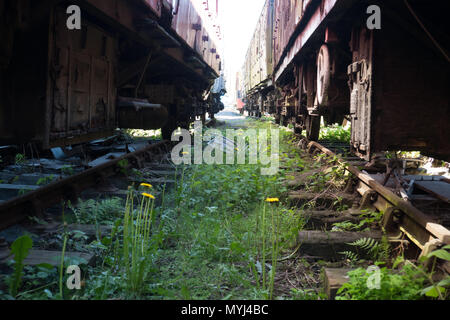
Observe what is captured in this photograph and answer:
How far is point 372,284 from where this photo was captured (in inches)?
63.7

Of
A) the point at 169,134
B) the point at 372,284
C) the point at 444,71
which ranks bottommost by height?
the point at 372,284

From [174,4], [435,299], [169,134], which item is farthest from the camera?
[169,134]

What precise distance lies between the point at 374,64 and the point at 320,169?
1726 mm

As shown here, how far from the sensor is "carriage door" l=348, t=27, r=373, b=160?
3.23 m

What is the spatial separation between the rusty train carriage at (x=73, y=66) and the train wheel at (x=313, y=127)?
2807 mm

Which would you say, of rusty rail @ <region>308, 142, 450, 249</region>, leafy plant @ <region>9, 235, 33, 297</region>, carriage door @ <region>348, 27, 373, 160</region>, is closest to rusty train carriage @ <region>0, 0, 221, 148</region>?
leafy plant @ <region>9, 235, 33, 297</region>

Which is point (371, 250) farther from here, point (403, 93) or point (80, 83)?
point (80, 83)

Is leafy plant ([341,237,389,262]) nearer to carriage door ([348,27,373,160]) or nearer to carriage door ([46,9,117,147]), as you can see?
carriage door ([348,27,373,160])

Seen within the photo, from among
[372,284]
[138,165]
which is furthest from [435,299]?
[138,165]

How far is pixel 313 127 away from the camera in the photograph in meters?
6.92

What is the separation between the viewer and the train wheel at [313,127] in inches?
270

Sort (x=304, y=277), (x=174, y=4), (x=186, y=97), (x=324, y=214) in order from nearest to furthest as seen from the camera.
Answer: (x=304, y=277)
(x=324, y=214)
(x=174, y=4)
(x=186, y=97)

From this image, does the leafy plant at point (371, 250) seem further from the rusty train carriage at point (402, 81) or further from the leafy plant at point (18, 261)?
the leafy plant at point (18, 261)
